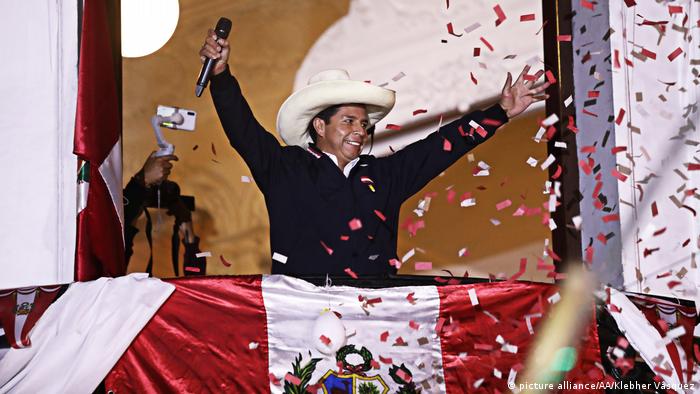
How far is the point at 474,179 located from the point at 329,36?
40.2 inches

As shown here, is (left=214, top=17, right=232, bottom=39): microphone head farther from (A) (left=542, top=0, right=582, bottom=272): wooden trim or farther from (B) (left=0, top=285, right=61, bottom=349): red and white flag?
(A) (left=542, top=0, right=582, bottom=272): wooden trim

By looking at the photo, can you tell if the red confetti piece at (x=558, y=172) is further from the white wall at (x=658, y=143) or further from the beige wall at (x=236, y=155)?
the beige wall at (x=236, y=155)

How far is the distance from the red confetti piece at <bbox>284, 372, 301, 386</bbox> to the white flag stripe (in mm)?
13

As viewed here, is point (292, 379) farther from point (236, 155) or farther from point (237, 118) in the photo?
point (236, 155)

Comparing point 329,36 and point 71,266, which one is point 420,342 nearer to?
point 71,266

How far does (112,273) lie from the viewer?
2531 millimetres

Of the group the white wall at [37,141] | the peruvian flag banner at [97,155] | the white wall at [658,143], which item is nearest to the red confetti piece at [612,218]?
the white wall at [658,143]

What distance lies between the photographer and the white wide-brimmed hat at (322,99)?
311cm

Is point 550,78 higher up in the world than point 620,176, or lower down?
higher up

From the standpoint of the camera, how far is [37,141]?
2740 mm

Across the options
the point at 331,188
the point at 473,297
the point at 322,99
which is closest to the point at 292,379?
the point at 473,297

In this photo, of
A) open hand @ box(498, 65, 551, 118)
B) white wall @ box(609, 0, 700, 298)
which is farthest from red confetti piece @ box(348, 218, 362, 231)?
white wall @ box(609, 0, 700, 298)

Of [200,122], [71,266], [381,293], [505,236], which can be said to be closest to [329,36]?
[200,122]

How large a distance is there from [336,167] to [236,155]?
1203 millimetres
